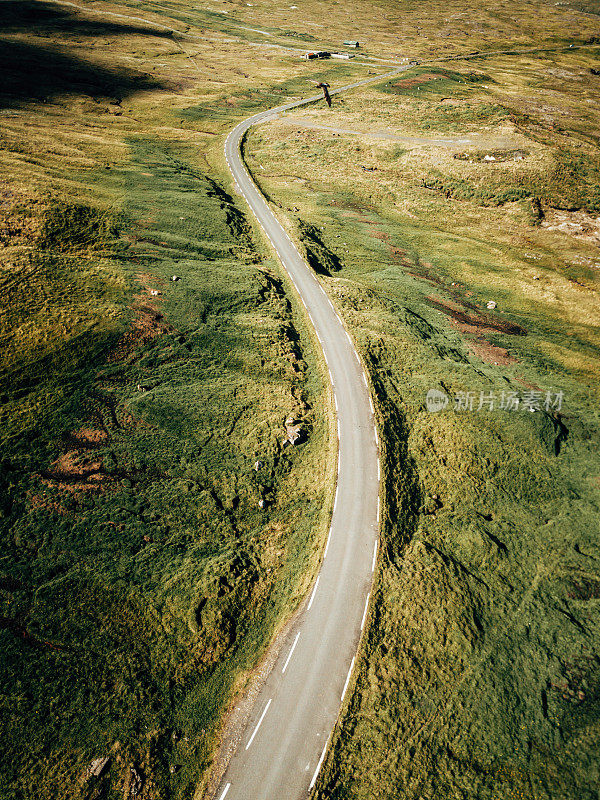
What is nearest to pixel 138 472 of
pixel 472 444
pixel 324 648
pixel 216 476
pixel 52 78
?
pixel 216 476

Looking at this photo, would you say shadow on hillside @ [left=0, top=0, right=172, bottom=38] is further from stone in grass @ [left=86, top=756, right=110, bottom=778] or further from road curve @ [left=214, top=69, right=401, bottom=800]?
stone in grass @ [left=86, top=756, right=110, bottom=778]

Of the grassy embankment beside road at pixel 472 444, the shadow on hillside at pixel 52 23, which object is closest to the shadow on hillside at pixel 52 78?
the shadow on hillside at pixel 52 23

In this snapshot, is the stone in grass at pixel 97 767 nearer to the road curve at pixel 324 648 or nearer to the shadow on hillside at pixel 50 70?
the road curve at pixel 324 648

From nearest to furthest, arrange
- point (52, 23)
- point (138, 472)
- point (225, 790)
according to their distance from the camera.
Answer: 1. point (225, 790)
2. point (138, 472)
3. point (52, 23)

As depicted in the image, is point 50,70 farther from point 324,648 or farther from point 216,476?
point 324,648

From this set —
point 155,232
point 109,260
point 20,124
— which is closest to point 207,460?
point 109,260

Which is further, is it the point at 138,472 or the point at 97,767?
the point at 138,472

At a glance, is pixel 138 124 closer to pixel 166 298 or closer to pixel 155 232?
pixel 155 232
